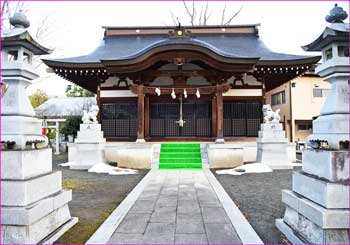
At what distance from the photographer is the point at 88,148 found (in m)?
11.0

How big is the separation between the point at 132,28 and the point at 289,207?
15558 millimetres

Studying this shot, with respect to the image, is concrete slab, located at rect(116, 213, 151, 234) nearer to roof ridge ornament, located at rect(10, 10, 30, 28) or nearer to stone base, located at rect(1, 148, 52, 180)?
stone base, located at rect(1, 148, 52, 180)

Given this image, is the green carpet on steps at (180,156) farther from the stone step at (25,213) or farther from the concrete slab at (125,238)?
the stone step at (25,213)

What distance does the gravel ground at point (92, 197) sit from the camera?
392 cm

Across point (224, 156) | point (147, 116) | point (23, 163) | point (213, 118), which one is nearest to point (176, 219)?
point (23, 163)

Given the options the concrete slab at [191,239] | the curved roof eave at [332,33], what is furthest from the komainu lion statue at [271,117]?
the concrete slab at [191,239]

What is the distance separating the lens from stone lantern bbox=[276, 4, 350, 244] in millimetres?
2855

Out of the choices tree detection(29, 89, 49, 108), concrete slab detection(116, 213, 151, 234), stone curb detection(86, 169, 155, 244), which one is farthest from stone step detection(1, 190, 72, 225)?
tree detection(29, 89, 49, 108)

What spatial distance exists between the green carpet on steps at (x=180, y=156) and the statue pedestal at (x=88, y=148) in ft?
8.37

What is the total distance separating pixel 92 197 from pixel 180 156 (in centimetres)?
564

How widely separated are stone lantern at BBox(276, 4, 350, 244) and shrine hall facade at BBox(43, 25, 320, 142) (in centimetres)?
756

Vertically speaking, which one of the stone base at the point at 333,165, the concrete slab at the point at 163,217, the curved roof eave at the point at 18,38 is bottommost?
the concrete slab at the point at 163,217

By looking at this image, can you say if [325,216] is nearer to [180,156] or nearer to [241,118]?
[180,156]

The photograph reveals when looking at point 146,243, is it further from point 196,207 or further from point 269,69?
point 269,69
